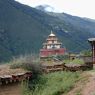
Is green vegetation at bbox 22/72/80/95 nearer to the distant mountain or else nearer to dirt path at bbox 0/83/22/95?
dirt path at bbox 0/83/22/95

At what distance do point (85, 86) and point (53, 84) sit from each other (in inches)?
91.9

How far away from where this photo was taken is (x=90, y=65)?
2280cm

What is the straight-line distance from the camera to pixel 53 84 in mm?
18844

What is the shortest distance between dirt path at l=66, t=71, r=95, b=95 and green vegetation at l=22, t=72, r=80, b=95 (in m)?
0.36

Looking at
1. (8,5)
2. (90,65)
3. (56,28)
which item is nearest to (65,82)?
(90,65)

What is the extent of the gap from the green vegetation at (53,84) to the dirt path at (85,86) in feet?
1.19

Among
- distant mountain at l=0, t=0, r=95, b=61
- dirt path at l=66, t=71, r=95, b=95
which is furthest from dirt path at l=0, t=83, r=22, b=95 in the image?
distant mountain at l=0, t=0, r=95, b=61

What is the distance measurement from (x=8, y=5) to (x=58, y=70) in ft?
408

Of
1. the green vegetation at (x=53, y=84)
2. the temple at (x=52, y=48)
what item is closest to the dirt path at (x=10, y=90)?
the green vegetation at (x=53, y=84)

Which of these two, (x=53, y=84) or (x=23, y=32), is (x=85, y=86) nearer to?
(x=53, y=84)

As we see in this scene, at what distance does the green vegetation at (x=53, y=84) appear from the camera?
1750 cm

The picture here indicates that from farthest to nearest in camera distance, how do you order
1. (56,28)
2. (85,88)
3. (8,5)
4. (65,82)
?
(56,28), (8,5), (65,82), (85,88)

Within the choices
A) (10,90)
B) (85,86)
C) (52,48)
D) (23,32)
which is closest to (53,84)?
(10,90)

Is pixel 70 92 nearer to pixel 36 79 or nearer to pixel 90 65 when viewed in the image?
pixel 36 79
